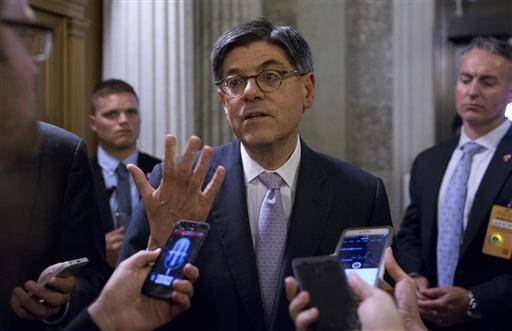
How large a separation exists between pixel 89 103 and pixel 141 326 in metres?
3.14

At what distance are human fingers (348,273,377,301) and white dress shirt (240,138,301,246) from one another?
0.75 m

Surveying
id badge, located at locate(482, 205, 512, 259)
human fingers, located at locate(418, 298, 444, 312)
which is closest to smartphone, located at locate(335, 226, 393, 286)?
human fingers, located at locate(418, 298, 444, 312)

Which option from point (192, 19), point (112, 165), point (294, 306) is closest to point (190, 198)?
point (294, 306)

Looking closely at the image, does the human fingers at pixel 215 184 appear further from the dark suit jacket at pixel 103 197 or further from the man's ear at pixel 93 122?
the man's ear at pixel 93 122

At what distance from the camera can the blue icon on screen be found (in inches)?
64.1

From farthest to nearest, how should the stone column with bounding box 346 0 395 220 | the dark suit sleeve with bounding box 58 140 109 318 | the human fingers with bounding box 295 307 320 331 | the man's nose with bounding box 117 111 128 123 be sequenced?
the stone column with bounding box 346 0 395 220 → the man's nose with bounding box 117 111 128 123 → the dark suit sleeve with bounding box 58 140 109 318 → the human fingers with bounding box 295 307 320 331

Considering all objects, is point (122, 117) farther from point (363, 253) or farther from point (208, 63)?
point (363, 253)

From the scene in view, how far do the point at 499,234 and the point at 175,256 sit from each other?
191 cm

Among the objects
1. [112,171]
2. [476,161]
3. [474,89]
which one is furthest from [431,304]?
[112,171]

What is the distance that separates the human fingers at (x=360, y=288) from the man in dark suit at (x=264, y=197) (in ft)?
1.91

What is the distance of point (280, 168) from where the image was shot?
2.24m

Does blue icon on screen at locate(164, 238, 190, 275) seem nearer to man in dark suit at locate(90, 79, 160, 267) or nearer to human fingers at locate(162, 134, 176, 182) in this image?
human fingers at locate(162, 134, 176, 182)

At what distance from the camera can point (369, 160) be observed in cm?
549

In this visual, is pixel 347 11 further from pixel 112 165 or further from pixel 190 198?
pixel 190 198
